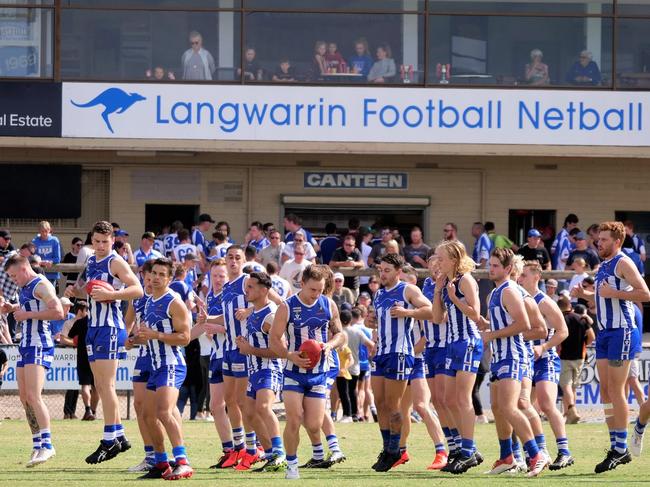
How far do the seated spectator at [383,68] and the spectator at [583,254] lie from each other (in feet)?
16.1

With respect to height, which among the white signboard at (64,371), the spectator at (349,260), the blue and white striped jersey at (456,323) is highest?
the spectator at (349,260)

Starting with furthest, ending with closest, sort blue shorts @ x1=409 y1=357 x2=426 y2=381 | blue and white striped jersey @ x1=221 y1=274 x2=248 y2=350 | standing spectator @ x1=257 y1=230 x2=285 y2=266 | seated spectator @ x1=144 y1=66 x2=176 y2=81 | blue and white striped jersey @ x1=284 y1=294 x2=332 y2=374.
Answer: seated spectator @ x1=144 y1=66 x2=176 y2=81
standing spectator @ x1=257 y1=230 x2=285 y2=266
blue shorts @ x1=409 y1=357 x2=426 y2=381
blue and white striped jersey @ x1=221 y1=274 x2=248 y2=350
blue and white striped jersey @ x1=284 y1=294 x2=332 y2=374

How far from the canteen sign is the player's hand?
46.0 feet

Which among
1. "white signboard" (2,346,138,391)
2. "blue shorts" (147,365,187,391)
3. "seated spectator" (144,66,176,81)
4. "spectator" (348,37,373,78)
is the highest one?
"spectator" (348,37,373,78)

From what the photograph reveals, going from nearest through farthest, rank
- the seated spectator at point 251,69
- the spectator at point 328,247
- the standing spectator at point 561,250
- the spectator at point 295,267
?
the spectator at point 295,267, the spectator at point 328,247, the standing spectator at point 561,250, the seated spectator at point 251,69

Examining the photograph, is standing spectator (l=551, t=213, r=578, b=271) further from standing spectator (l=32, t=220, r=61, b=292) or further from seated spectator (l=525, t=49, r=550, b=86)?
standing spectator (l=32, t=220, r=61, b=292)

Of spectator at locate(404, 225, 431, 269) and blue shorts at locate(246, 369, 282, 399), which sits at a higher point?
spectator at locate(404, 225, 431, 269)

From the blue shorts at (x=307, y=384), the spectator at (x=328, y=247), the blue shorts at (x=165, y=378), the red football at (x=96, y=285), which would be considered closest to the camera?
the blue shorts at (x=165, y=378)

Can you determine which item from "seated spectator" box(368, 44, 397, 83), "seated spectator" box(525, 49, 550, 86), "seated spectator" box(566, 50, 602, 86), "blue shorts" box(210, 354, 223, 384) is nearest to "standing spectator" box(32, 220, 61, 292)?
"seated spectator" box(368, 44, 397, 83)

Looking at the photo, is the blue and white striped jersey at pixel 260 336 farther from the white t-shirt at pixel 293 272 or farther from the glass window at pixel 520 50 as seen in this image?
the glass window at pixel 520 50

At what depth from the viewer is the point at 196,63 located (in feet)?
84.7

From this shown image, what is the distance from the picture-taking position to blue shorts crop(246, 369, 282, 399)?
12742mm

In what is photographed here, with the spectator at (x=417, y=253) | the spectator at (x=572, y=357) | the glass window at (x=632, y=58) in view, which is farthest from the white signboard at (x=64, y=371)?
the glass window at (x=632, y=58)

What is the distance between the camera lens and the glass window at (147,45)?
25797 millimetres
